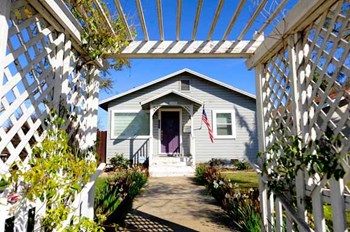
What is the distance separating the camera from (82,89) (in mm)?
3195

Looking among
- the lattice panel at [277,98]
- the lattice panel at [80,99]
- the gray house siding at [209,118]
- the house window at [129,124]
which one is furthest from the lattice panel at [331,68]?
the house window at [129,124]

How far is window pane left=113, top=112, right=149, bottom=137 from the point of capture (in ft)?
41.8

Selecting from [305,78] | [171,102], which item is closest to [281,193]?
[305,78]

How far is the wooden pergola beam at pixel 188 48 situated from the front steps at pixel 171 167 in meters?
7.85

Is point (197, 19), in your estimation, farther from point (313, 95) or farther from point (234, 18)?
point (313, 95)

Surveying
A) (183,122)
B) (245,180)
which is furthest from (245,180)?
(183,122)

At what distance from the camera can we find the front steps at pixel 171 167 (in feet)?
35.1

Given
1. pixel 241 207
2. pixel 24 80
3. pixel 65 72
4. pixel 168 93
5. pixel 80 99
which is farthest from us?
pixel 168 93

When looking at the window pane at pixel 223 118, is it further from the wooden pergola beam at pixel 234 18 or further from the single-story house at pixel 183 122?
the wooden pergola beam at pixel 234 18

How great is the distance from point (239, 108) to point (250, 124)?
3.31 ft

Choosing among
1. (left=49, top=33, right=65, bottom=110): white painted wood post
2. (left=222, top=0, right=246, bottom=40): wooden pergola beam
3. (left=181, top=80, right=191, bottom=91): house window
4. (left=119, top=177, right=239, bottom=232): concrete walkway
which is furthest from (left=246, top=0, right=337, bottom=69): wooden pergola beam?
(left=181, top=80, right=191, bottom=91): house window

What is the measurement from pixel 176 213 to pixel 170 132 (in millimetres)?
7975

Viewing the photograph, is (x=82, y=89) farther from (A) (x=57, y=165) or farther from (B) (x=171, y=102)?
(B) (x=171, y=102)

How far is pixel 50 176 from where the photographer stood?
6.43 feet
